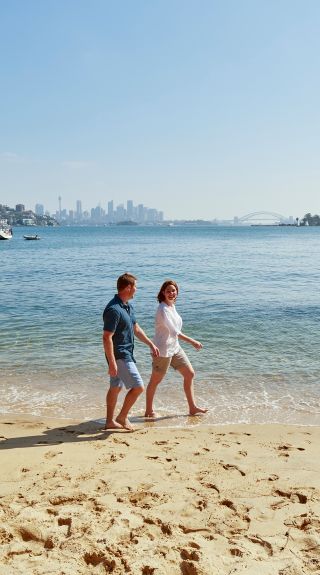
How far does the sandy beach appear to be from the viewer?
341 cm

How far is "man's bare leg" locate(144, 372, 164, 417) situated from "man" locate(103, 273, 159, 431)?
66cm

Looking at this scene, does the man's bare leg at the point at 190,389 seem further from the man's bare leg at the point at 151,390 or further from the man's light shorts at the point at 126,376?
the man's light shorts at the point at 126,376

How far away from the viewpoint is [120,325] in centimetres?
622

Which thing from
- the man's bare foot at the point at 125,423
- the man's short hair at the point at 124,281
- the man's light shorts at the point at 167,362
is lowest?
the man's bare foot at the point at 125,423

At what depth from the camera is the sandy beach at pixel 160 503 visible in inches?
134

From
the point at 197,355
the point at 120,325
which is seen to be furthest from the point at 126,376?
the point at 197,355

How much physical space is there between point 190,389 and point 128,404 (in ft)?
3.81

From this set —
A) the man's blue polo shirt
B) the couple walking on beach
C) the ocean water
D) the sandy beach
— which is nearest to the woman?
the couple walking on beach

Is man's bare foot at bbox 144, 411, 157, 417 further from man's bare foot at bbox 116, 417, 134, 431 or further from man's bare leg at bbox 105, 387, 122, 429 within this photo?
man's bare leg at bbox 105, 387, 122, 429

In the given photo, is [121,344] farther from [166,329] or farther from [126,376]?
[166,329]

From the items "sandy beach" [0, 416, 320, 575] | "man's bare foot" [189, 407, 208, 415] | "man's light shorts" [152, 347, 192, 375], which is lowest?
"man's bare foot" [189, 407, 208, 415]

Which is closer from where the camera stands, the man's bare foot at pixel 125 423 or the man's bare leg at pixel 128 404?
Result: the man's bare leg at pixel 128 404

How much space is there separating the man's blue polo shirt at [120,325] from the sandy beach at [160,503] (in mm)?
1056

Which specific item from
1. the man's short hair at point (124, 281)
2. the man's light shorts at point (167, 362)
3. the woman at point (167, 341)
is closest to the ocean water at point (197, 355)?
the woman at point (167, 341)
